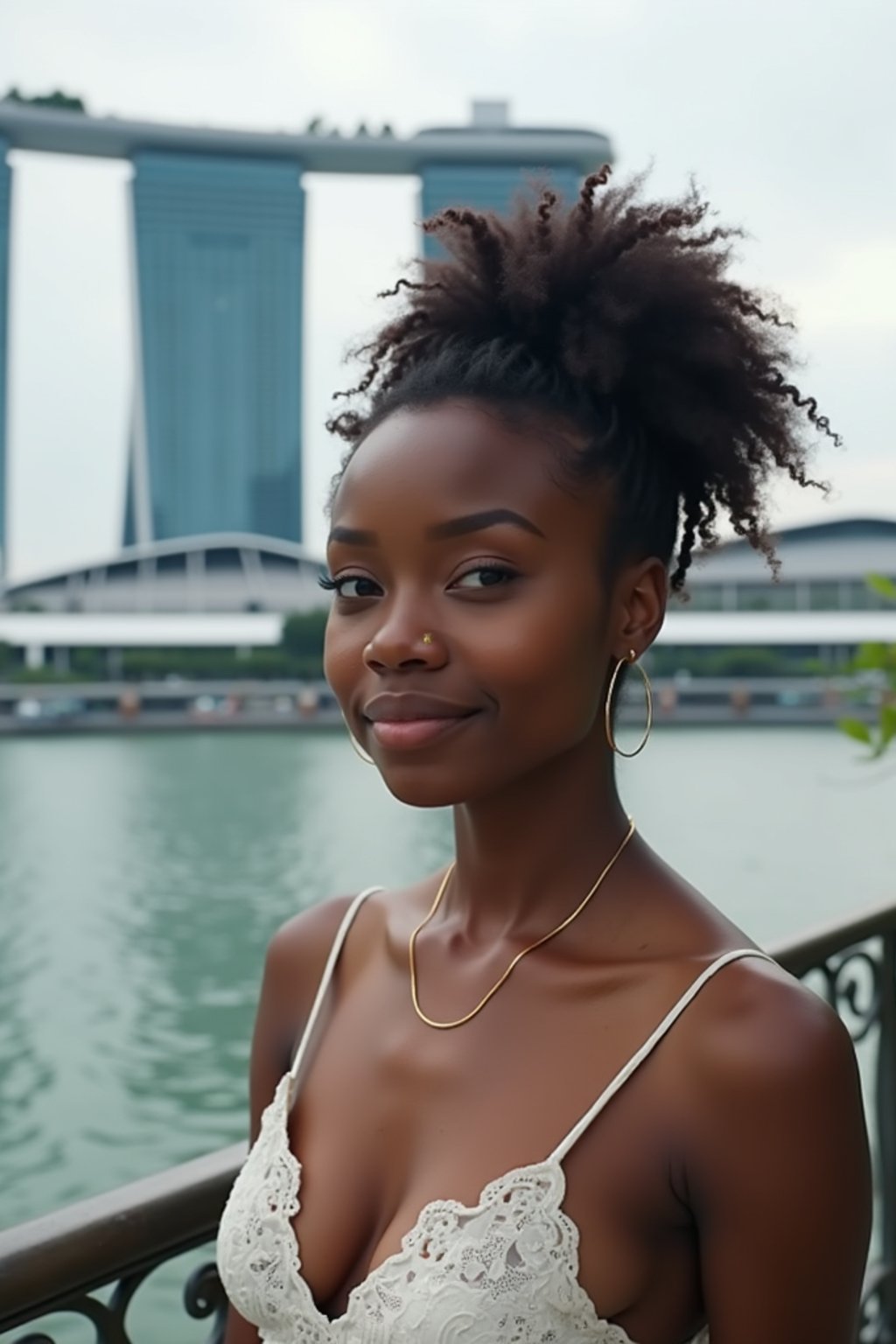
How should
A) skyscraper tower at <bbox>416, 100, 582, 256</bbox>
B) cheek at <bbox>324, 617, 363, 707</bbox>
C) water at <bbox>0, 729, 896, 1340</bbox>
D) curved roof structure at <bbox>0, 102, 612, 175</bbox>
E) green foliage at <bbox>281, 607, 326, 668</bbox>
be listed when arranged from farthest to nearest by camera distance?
1. curved roof structure at <bbox>0, 102, 612, 175</bbox>
2. skyscraper tower at <bbox>416, 100, 582, 256</bbox>
3. green foliage at <bbox>281, 607, 326, 668</bbox>
4. water at <bbox>0, 729, 896, 1340</bbox>
5. cheek at <bbox>324, 617, 363, 707</bbox>

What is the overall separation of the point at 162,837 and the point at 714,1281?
2121cm

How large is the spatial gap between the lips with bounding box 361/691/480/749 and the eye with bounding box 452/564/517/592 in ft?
0.24

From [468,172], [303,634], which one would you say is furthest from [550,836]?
[468,172]

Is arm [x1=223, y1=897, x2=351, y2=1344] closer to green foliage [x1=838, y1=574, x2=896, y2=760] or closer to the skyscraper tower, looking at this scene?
green foliage [x1=838, y1=574, x2=896, y2=760]

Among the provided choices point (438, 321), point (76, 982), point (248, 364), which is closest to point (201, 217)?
point (248, 364)

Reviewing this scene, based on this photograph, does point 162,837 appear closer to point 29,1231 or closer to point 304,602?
point 29,1231

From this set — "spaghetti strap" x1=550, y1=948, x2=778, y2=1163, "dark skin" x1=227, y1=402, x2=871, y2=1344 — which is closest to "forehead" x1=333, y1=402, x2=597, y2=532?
"dark skin" x1=227, y1=402, x2=871, y2=1344

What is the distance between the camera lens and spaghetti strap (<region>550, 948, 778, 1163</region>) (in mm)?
875

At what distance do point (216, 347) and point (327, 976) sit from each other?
2164 inches

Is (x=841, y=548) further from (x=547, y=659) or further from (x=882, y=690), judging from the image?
(x=547, y=659)

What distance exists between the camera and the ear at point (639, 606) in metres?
0.95

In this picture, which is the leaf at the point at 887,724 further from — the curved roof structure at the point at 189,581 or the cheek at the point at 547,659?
the curved roof structure at the point at 189,581

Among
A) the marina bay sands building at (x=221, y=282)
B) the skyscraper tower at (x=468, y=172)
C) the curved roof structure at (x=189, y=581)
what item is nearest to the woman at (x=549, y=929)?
the curved roof structure at (x=189, y=581)

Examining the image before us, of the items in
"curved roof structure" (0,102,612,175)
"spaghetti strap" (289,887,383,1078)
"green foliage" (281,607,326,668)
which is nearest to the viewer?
"spaghetti strap" (289,887,383,1078)
